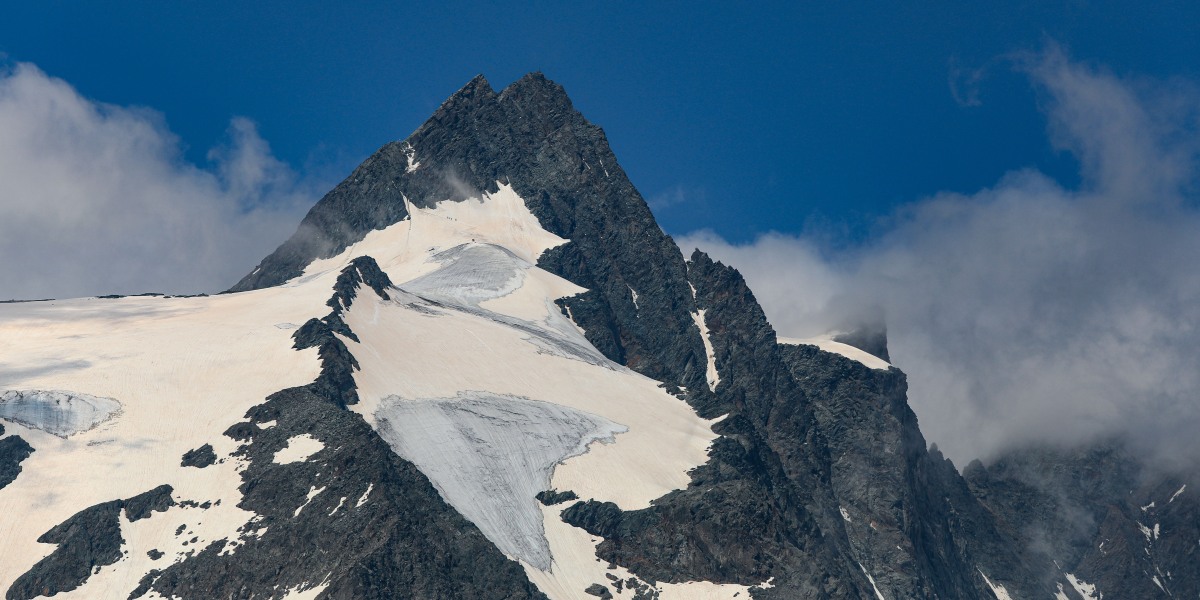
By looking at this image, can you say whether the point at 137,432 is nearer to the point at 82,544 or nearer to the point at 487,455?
the point at 82,544

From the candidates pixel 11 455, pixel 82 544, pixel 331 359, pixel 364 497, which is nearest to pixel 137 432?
pixel 11 455

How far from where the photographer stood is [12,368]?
7106 inches

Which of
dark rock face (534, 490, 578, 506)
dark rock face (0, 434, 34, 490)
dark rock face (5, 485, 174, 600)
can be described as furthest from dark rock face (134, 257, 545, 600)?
dark rock face (0, 434, 34, 490)

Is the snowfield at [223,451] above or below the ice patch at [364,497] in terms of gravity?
above

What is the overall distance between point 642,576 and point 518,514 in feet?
54.4

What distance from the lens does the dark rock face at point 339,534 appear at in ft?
466

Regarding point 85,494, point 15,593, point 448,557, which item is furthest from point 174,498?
point 448,557

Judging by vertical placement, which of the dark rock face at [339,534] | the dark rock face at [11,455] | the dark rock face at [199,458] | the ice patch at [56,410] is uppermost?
the ice patch at [56,410]

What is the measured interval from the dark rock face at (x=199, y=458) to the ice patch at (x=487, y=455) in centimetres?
2154

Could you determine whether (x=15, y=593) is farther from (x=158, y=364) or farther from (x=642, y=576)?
(x=642, y=576)

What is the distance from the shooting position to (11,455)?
16112cm

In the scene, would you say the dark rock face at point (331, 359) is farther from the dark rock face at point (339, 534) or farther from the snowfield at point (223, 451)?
the dark rock face at point (339, 534)

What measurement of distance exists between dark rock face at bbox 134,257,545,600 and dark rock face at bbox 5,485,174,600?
7.34m

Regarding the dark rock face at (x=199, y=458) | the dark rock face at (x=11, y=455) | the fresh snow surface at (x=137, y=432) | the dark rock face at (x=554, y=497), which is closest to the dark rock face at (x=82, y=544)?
the fresh snow surface at (x=137, y=432)
